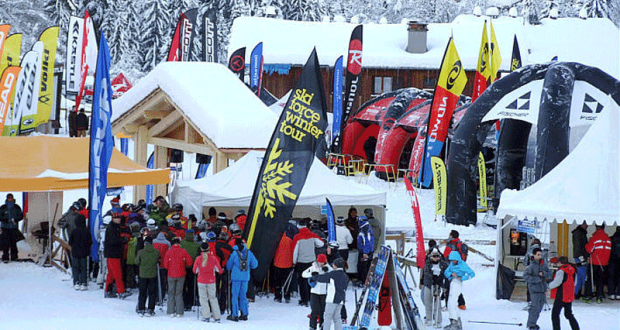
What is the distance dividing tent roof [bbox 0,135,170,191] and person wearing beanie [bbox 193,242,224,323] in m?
4.23

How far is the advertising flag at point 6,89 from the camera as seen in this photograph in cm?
2272

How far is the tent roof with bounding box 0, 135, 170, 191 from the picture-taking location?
15711 millimetres

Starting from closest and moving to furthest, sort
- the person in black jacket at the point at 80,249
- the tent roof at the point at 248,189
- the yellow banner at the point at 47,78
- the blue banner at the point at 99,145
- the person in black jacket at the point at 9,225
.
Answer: the person in black jacket at the point at 80,249, the blue banner at the point at 99,145, the tent roof at the point at 248,189, the person in black jacket at the point at 9,225, the yellow banner at the point at 47,78

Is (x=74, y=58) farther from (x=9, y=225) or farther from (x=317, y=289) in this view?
(x=317, y=289)

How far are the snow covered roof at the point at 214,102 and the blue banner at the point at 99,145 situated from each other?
2.27m

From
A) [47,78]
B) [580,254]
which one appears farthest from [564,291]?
[47,78]

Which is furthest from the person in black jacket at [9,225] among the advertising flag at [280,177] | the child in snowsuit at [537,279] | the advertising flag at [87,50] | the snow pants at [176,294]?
the advertising flag at [87,50]

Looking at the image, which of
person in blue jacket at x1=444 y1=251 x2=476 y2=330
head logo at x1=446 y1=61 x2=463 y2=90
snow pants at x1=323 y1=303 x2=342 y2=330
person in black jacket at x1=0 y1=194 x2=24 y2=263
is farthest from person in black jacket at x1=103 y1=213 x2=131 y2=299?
head logo at x1=446 y1=61 x2=463 y2=90

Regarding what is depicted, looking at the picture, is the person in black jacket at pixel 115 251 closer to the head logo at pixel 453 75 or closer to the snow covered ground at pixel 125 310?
the snow covered ground at pixel 125 310

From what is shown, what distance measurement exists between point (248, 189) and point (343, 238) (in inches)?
79.2

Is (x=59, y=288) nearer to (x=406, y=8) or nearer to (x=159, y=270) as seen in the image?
(x=159, y=270)

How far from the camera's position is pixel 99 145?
15.0 metres

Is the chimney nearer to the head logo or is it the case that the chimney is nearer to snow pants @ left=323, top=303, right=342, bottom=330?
the head logo

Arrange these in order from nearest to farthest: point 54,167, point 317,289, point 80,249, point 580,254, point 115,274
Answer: point 317,289
point 115,274
point 80,249
point 580,254
point 54,167
